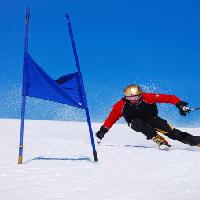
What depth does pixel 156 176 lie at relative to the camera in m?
4.79

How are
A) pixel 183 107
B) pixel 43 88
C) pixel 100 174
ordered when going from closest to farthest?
pixel 100 174 < pixel 43 88 < pixel 183 107

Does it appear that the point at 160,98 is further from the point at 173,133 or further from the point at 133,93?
the point at 173,133

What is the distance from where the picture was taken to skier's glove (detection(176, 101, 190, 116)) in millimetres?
8055

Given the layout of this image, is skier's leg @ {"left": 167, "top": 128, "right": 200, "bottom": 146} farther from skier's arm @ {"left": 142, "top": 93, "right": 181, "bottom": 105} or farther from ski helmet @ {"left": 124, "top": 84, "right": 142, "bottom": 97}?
ski helmet @ {"left": 124, "top": 84, "right": 142, "bottom": 97}

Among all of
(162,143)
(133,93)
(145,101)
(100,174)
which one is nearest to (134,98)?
(133,93)

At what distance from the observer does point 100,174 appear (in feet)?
16.8

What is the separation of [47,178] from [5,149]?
10.3 ft

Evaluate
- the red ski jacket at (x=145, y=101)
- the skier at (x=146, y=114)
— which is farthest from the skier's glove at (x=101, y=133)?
the red ski jacket at (x=145, y=101)

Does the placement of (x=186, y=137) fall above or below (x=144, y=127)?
below

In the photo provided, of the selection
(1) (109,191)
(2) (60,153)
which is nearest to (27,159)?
(2) (60,153)

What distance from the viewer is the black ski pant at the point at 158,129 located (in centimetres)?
840

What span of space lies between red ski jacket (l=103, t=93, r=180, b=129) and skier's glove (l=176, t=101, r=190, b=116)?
0.14m

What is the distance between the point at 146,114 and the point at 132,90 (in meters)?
0.72

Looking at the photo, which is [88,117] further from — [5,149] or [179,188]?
[179,188]
